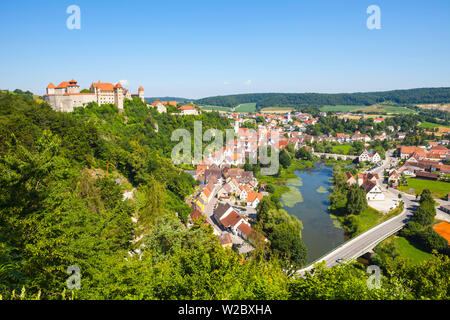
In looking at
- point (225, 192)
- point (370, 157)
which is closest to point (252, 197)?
point (225, 192)

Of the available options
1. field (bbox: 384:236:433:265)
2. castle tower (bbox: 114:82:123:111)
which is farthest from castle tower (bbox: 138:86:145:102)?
field (bbox: 384:236:433:265)

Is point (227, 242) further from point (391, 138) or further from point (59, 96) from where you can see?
point (391, 138)

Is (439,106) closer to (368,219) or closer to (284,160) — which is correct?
(284,160)

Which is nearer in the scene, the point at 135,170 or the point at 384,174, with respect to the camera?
the point at 135,170

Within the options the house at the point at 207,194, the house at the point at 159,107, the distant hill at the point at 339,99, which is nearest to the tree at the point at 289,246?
the house at the point at 207,194

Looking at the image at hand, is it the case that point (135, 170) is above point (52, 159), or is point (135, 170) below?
below
